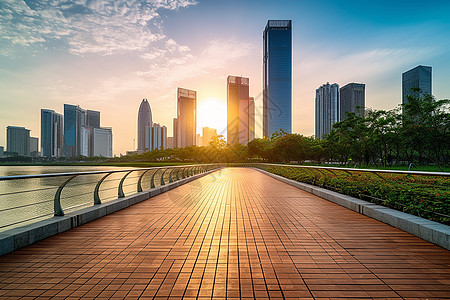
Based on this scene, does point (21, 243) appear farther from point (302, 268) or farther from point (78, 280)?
point (302, 268)

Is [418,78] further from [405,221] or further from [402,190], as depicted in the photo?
[405,221]

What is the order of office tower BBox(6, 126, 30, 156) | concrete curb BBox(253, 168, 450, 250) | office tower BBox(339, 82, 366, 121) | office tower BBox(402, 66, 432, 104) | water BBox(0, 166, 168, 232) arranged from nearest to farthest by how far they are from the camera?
concrete curb BBox(253, 168, 450, 250) → water BBox(0, 166, 168, 232) → office tower BBox(402, 66, 432, 104) → office tower BBox(339, 82, 366, 121) → office tower BBox(6, 126, 30, 156)

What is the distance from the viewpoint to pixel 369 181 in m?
6.91

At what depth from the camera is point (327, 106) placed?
125 meters

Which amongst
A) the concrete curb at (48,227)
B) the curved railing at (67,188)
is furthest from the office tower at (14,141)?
the concrete curb at (48,227)

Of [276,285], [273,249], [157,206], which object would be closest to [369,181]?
[273,249]

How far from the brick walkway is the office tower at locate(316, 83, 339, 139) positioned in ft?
408

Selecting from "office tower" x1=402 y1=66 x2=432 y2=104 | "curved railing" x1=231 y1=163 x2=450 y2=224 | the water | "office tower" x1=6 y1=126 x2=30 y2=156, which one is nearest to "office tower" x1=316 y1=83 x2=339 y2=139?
"office tower" x1=402 y1=66 x2=432 y2=104

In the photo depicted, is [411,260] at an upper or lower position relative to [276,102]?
lower

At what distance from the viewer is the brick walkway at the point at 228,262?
2.66m

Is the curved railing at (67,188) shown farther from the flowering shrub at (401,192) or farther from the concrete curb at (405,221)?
the flowering shrub at (401,192)

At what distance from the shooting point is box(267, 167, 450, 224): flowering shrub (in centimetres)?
449

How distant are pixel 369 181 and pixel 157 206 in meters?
6.28

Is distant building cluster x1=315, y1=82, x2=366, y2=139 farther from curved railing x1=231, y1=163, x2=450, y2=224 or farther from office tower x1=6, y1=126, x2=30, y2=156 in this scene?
office tower x1=6, y1=126, x2=30, y2=156
